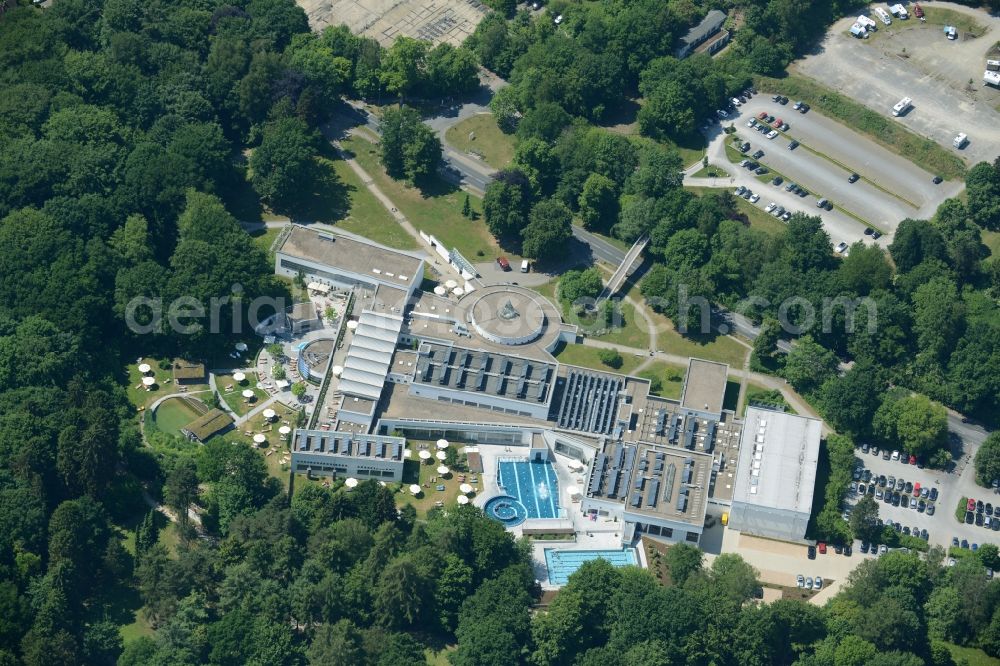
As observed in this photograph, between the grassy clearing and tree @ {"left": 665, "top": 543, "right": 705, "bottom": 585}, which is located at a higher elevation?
tree @ {"left": 665, "top": 543, "right": 705, "bottom": 585}

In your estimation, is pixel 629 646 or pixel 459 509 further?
pixel 459 509

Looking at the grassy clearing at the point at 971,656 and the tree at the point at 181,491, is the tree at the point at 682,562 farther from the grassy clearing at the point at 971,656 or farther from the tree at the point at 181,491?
the tree at the point at 181,491

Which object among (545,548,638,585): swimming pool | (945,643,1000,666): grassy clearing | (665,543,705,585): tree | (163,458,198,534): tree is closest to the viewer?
(945,643,1000,666): grassy clearing

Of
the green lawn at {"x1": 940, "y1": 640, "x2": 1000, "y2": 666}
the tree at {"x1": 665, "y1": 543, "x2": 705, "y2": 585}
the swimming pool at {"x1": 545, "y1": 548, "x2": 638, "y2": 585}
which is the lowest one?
the green lawn at {"x1": 940, "y1": 640, "x2": 1000, "y2": 666}

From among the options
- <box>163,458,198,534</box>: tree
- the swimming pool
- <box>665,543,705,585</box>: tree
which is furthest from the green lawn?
<box>163,458,198,534</box>: tree

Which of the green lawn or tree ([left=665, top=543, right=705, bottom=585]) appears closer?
the green lawn

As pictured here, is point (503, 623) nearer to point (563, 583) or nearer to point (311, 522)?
point (563, 583)

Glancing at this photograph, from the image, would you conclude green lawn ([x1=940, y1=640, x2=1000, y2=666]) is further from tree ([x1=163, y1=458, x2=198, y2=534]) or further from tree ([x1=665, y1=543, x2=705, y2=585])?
tree ([x1=163, y1=458, x2=198, y2=534])

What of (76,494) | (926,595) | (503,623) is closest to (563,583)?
(503,623)
